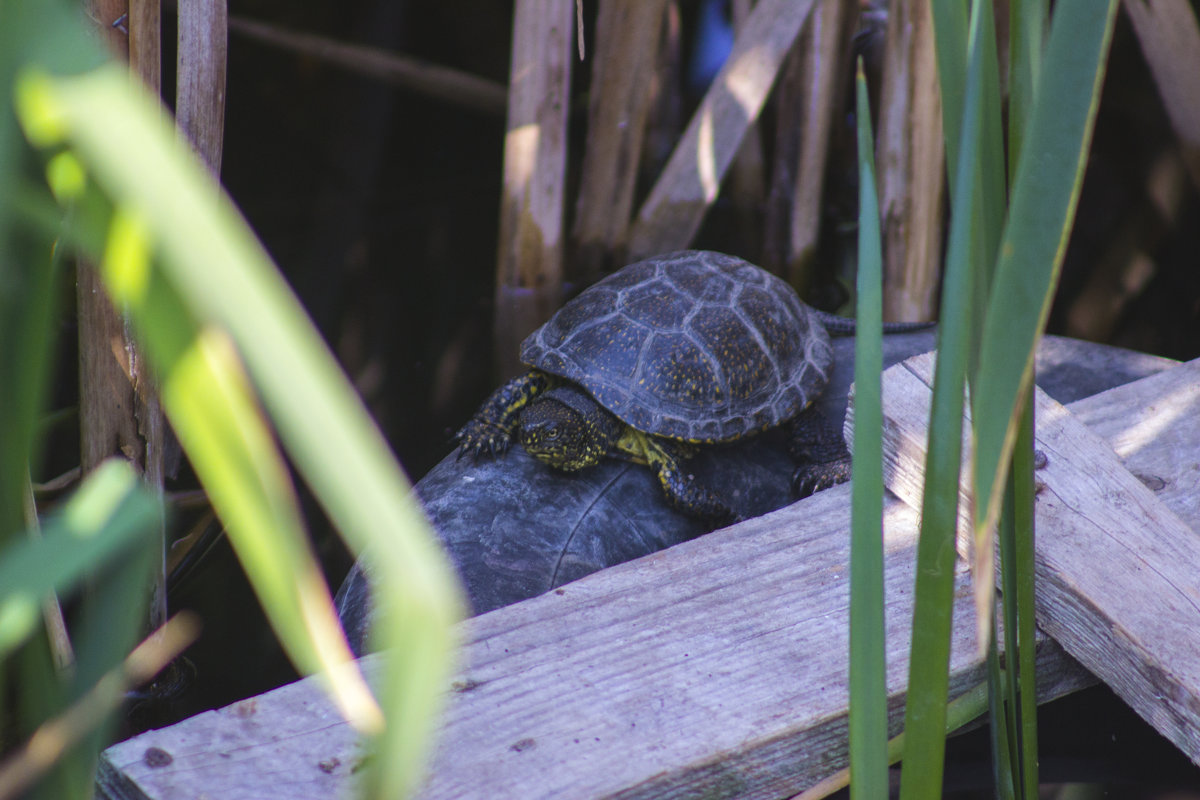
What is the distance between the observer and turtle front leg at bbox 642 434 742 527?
2.19 meters

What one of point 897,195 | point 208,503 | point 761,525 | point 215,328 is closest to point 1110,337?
point 897,195

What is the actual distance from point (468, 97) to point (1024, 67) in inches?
161

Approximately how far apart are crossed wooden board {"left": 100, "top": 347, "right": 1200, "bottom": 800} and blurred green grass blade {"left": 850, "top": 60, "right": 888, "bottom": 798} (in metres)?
0.40

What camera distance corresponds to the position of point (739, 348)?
A: 2.29 m

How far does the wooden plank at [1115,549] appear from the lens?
3.79 ft

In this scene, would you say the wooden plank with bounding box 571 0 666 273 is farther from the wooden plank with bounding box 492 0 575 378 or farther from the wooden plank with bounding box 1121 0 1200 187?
the wooden plank with bounding box 1121 0 1200 187

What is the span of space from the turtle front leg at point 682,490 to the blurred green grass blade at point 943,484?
1402 mm

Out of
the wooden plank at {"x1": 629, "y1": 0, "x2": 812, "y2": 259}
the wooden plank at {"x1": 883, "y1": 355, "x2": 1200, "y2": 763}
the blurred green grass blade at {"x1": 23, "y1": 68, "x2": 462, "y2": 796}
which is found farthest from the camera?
the wooden plank at {"x1": 629, "y1": 0, "x2": 812, "y2": 259}

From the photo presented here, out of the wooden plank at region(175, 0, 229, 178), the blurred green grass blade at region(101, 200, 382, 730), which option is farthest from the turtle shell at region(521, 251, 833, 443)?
the blurred green grass blade at region(101, 200, 382, 730)

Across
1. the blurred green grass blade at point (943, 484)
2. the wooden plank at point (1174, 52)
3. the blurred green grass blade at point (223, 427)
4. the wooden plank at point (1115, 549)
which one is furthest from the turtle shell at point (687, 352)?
the wooden plank at point (1174, 52)

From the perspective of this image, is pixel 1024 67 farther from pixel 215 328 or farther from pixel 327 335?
pixel 327 335

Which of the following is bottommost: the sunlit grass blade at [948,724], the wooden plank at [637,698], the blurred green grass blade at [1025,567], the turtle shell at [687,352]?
the turtle shell at [687,352]

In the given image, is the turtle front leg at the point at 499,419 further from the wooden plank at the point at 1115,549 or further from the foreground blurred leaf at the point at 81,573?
the foreground blurred leaf at the point at 81,573

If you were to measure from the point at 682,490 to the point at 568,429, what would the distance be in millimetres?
297
